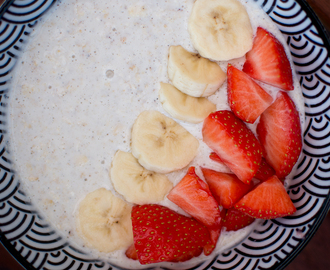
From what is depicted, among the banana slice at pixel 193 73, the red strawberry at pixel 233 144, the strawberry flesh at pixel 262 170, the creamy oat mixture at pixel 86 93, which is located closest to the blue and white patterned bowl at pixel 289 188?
the creamy oat mixture at pixel 86 93

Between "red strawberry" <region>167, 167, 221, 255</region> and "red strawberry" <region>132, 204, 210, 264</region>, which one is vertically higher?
"red strawberry" <region>167, 167, 221, 255</region>

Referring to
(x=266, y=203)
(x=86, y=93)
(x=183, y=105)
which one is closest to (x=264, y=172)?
(x=266, y=203)

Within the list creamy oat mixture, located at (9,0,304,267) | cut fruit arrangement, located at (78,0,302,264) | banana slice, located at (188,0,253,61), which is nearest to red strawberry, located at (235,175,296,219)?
cut fruit arrangement, located at (78,0,302,264)

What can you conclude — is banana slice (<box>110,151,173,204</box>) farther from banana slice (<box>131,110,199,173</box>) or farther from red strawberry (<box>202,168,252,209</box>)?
red strawberry (<box>202,168,252,209</box>)

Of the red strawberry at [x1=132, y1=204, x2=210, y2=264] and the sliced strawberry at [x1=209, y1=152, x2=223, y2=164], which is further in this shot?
the sliced strawberry at [x1=209, y1=152, x2=223, y2=164]

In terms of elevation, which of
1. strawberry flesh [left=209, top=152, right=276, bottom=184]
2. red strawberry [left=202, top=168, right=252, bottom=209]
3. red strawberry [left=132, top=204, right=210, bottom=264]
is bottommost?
red strawberry [left=132, top=204, right=210, bottom=264]

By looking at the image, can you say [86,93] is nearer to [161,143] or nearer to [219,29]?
[161,143]
